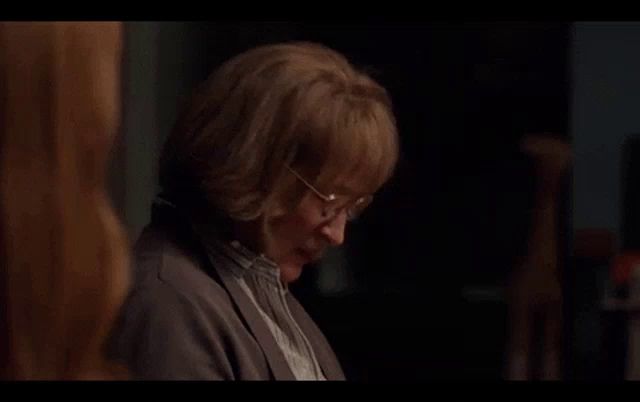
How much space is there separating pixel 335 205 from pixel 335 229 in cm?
15

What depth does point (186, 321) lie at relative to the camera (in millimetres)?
2889

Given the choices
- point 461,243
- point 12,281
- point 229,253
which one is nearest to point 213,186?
point 229,253

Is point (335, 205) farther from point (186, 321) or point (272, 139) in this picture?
point (186, 321)

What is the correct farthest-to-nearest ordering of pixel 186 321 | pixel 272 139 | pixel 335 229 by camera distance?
pixel 335 229 → pixel 272 139 → pixel 186 321

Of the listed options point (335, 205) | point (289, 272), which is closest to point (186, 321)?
point (289, 272)

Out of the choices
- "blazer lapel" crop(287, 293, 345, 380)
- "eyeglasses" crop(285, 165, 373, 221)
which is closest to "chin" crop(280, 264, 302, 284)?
"blazer lapel" crop(287, 293, 345, 380)

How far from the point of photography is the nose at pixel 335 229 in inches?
128

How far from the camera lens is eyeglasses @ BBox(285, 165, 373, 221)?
10.2 feet

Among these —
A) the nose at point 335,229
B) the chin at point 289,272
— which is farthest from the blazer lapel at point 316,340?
the nose at point 335,229

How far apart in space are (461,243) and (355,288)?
33 centimetres

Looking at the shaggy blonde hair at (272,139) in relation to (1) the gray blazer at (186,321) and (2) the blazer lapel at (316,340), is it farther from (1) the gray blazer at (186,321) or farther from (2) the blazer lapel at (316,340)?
(2) the blazer lapel at (316,340)

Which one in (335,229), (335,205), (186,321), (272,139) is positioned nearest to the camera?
(186,321)

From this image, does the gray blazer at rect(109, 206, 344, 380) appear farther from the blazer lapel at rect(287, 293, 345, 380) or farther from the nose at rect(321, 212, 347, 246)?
the nose at rect(321, 212, 347, 246)

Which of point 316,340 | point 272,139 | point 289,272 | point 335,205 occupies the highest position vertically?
point 272,139
